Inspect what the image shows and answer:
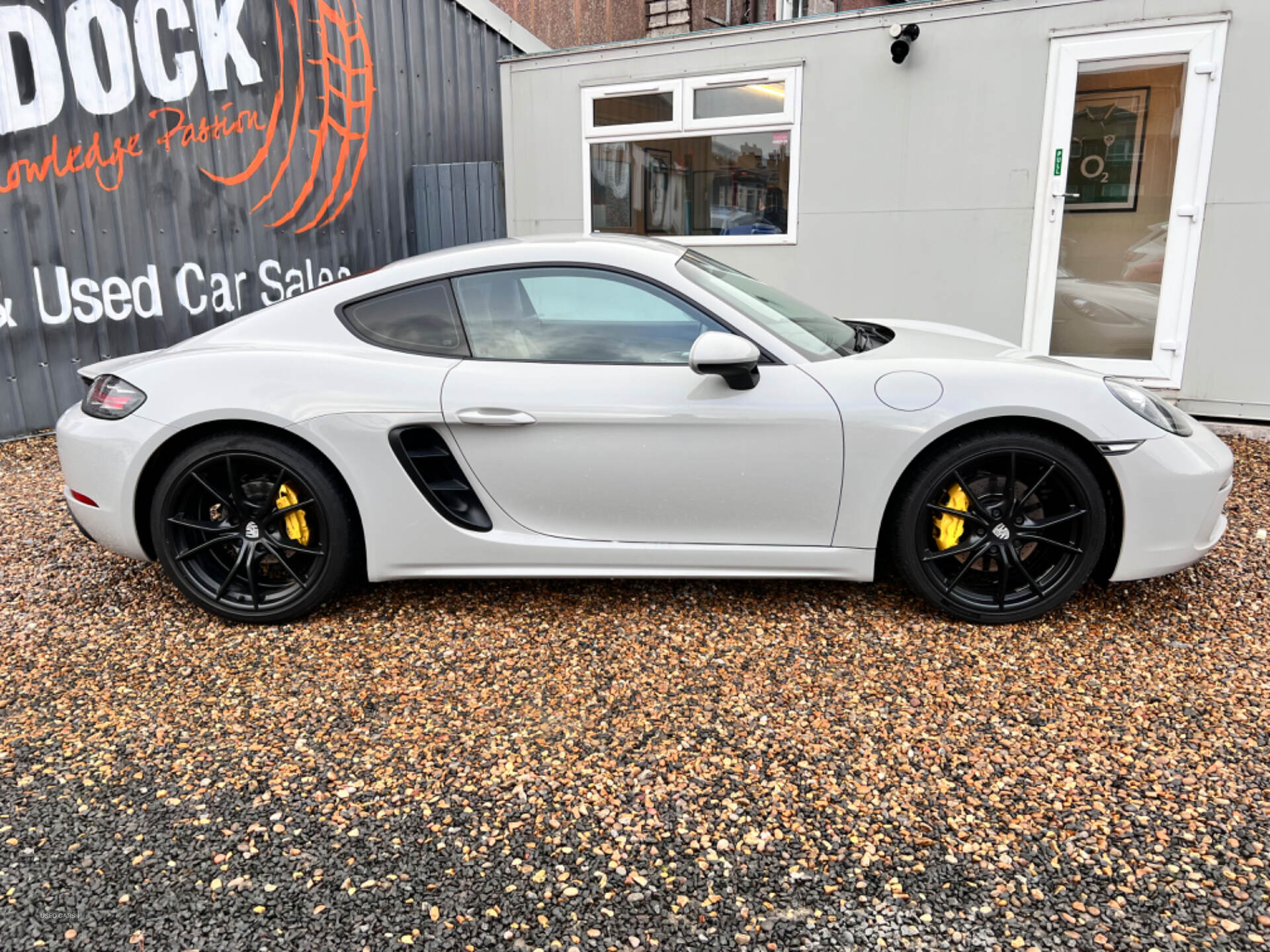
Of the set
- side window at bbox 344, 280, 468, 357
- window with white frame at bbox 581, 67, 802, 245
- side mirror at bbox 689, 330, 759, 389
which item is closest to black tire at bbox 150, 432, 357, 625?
side window at bbox 344, 280, 468, 357

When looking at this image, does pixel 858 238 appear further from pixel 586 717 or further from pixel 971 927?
pixel 971 927

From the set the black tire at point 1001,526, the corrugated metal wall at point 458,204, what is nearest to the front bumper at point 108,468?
the black tire at point 1001,526

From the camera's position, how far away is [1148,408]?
10.2 ft

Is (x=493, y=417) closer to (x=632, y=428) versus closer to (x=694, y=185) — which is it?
(x=632, y=428)

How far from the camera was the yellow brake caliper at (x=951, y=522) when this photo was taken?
3.15 metres

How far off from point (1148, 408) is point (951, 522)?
2.50 feet

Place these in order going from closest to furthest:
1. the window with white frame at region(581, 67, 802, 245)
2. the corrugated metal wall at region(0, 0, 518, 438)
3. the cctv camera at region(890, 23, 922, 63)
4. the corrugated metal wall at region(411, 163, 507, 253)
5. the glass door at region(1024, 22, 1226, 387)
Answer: the glass door at region(1024, 22, 1226, 387) < the cctv camera at region(890, 23, 922, 63) < the corrugated metal wall at region(0, 0, 518, 438) < the window with white frame at region(581, 67, 802, 245) < the corrugated metal wall at region(411, 163, 507, 253)

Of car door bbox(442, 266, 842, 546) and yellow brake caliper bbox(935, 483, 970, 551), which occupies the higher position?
car door bbox(442, 266, 842, 546)

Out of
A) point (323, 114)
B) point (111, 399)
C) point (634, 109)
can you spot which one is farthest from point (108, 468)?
point (323, 114)

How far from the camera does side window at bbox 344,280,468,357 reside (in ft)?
10.7

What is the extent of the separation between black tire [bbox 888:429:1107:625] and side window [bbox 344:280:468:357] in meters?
1.71

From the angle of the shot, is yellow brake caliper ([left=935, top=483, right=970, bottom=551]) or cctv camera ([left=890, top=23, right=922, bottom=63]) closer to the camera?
yellow brake caliper ([left=935, top=483, right=970, bottom=551])

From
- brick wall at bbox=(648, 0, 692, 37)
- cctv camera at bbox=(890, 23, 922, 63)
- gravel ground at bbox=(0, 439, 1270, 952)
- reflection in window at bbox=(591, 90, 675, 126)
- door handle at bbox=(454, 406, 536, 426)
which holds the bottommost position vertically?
gravel ground at bbox=(0, 439, 1270, 952)

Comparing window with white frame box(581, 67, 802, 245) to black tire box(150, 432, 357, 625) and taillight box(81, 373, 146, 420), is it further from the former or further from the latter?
taillight box(81, 373, 146, 420)
